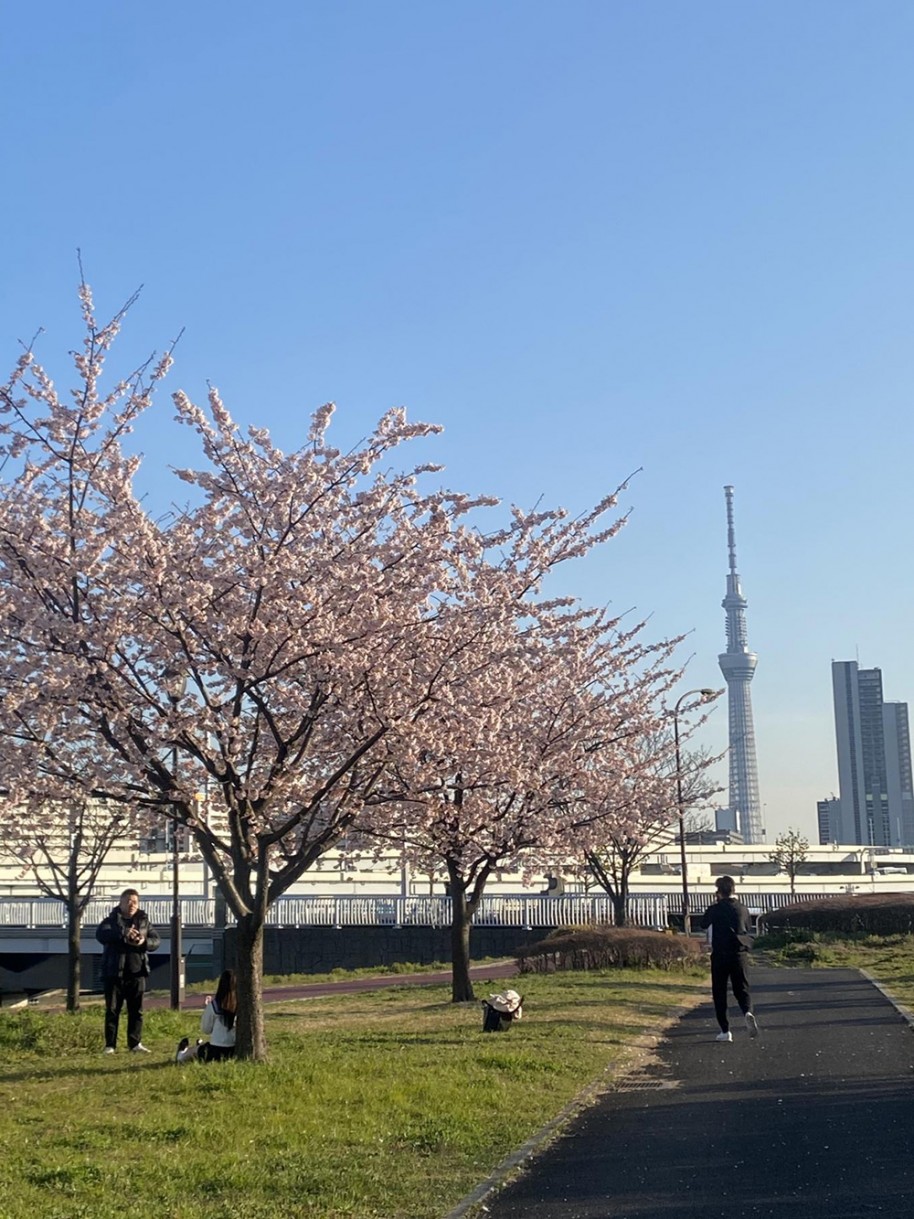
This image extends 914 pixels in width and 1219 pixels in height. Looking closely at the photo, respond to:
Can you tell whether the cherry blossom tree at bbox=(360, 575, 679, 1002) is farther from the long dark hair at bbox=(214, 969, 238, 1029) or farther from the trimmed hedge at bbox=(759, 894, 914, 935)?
the trimmed hedge at bbox=(759, 894, 914, 935)

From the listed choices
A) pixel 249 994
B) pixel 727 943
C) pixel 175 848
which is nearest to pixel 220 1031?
pixel 249 994

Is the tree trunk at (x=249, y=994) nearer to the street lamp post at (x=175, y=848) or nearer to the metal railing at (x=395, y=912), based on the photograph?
the street lamp post at (x=175, y=848)

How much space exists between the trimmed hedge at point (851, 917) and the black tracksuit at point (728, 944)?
27.1 m

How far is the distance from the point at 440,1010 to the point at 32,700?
9686 mm

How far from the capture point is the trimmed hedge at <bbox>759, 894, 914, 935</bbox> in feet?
128

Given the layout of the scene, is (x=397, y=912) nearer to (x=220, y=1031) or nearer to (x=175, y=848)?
(x=175, y=848)

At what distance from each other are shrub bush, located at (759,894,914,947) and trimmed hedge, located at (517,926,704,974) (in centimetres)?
1290

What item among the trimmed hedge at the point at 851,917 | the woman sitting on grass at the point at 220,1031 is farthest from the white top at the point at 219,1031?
the trimmed hedge at the point at 851,917

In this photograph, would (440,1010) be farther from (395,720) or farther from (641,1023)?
(395,720)

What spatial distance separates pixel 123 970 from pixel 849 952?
81.9ft

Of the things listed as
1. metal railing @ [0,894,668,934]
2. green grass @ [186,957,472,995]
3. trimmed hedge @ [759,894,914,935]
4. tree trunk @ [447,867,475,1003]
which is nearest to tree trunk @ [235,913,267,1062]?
tree trunk @ [447,867,475,1003]

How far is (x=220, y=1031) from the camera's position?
41.2 feet

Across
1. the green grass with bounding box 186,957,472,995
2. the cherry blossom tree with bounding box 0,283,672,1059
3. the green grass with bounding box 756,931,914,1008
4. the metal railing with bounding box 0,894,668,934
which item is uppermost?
the cherry blossom tree with bounding box 0,283,672,1059

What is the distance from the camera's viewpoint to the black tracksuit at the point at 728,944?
13570 mm
